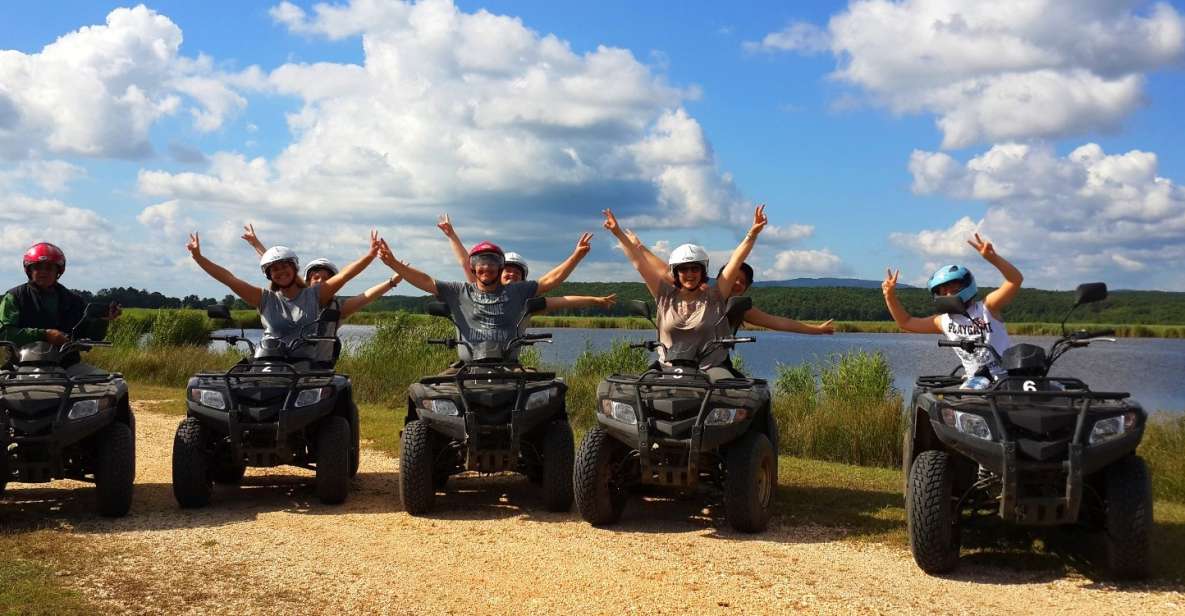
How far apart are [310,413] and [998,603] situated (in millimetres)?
5041

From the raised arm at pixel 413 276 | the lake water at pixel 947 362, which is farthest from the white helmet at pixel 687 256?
the lake water at pixel 947 362

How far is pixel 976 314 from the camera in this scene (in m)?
7.09

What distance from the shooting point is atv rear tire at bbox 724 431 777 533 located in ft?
22.6

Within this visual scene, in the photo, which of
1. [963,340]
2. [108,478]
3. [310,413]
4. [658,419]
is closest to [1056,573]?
[963,340]

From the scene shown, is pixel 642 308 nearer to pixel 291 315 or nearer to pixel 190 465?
pixel 291 315

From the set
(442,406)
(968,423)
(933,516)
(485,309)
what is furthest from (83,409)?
(968,423)

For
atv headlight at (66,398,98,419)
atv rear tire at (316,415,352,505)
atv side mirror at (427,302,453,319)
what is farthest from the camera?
atv side mirror at (427,302,453,319)

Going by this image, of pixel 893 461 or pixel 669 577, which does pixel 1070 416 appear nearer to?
pixel 669 577

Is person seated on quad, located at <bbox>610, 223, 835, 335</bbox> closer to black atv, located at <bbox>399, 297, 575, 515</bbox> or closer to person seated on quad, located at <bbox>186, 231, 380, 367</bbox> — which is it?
black atv, located at <bbox>399, 297, 575, 515</bbox>

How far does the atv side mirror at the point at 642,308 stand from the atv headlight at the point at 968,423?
8.21ft

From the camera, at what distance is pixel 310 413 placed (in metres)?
7.72

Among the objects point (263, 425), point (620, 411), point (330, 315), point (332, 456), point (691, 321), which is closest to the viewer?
point (620, 411)

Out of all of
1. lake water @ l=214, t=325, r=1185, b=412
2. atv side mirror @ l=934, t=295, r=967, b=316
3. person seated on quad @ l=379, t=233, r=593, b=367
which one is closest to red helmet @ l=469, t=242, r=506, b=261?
person seated on quad @ l=379, t=233, r=593, b=367

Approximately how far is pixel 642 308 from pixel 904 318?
197cm
